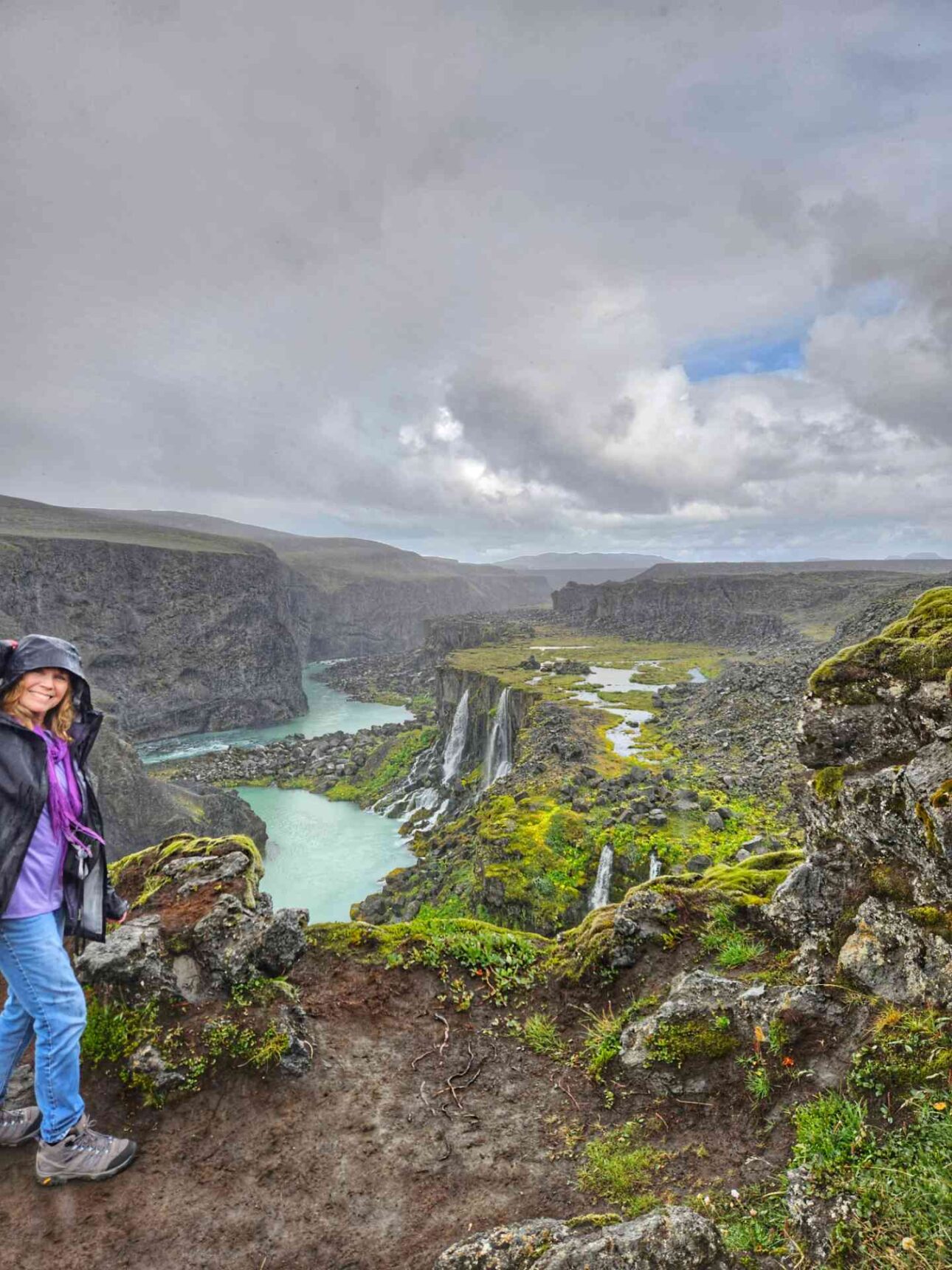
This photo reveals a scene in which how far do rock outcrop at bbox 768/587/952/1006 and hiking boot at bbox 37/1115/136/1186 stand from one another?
6370 mm

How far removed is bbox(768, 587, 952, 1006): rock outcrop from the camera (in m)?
4.79

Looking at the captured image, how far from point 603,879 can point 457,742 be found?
31.7m

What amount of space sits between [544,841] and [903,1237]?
16400 millimetres

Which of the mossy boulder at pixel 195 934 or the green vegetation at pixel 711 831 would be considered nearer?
the mossy boulder at pixel 195 934

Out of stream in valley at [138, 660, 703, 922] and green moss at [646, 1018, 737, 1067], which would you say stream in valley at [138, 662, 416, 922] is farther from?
green moss at [646, 1018, 737, 1067]

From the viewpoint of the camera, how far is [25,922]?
4.27 meters

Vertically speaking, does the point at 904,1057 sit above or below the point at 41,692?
below

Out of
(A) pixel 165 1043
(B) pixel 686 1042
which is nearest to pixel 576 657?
(B) pixel 686 1042

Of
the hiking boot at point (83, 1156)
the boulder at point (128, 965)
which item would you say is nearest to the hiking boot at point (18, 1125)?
the hiking boot at point (83, 1156)

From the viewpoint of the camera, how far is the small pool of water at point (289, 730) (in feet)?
252

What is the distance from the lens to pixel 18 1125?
4.64 meters

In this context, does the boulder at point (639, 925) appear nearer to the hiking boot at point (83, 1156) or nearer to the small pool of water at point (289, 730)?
the hiking boot at point (83, 1156)

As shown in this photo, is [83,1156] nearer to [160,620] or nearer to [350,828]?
[350,828]

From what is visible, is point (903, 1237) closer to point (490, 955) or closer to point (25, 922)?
point (490, 955)
